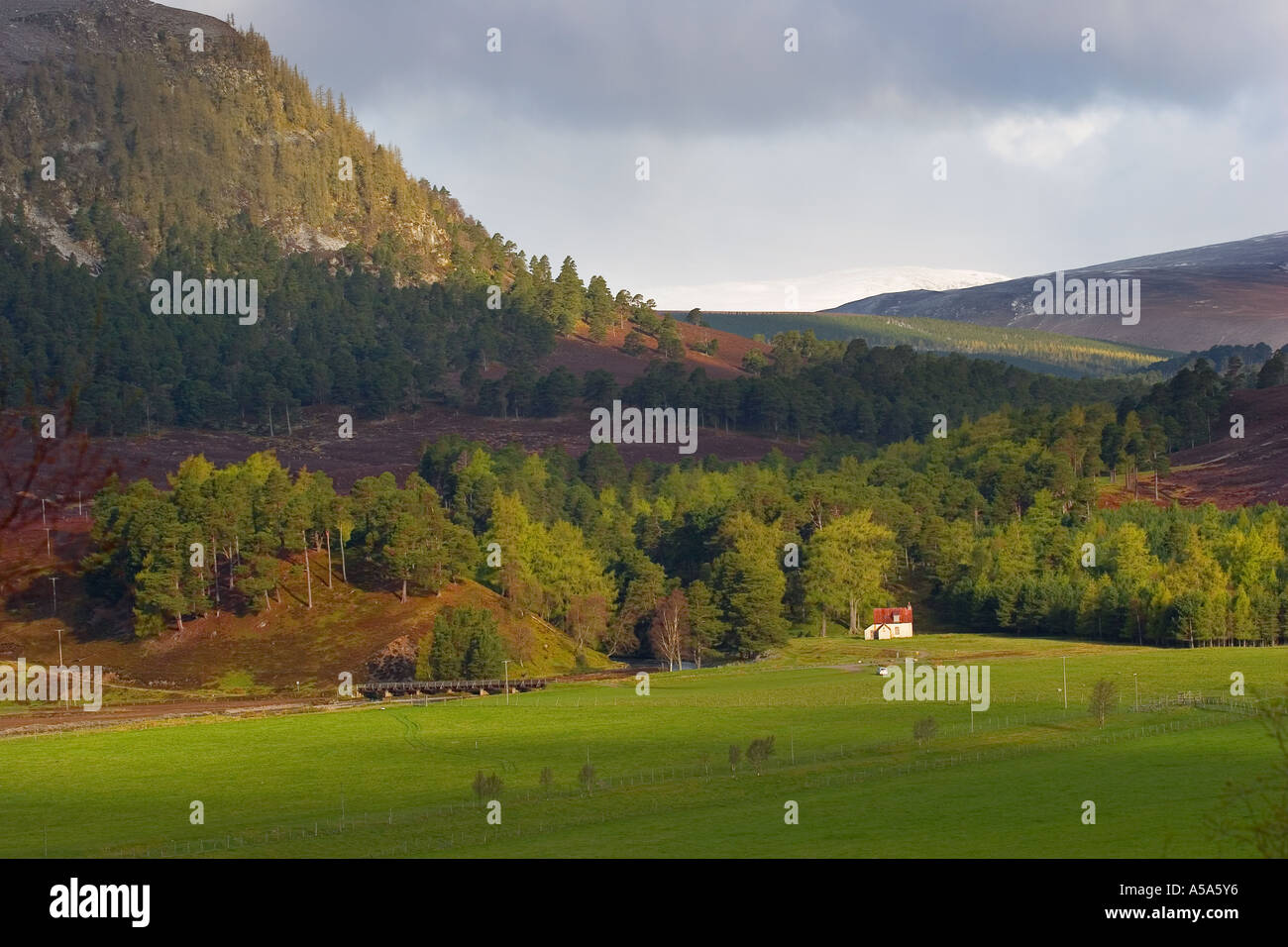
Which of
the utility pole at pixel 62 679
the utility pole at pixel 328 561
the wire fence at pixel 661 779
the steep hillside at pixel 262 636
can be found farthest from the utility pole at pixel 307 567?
the wire fence at pixel 661 779

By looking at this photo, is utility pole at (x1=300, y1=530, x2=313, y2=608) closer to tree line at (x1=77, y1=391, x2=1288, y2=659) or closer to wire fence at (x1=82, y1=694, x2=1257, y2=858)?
tree line at (x1=77, y1=391, x2=1288, y2=659)

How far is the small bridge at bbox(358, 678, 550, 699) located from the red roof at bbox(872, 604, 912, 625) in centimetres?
3090

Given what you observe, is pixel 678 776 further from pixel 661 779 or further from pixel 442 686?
pixel 442 686

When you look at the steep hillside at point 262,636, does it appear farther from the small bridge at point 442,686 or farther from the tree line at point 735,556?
the small bridge at point 442,686

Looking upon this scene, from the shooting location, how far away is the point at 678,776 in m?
61.1

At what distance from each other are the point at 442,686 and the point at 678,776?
43.7 meters

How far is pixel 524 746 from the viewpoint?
7238cm

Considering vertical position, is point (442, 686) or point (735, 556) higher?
point (735, 556)

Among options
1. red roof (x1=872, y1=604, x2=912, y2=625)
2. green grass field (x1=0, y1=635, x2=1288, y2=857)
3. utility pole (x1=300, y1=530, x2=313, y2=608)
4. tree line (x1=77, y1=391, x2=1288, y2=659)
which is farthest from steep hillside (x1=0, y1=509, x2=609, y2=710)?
red roof (x1=872, y1=604, x2=912, y2=625)

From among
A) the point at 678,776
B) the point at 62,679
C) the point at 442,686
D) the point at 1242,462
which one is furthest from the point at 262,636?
the point at 1242,462
